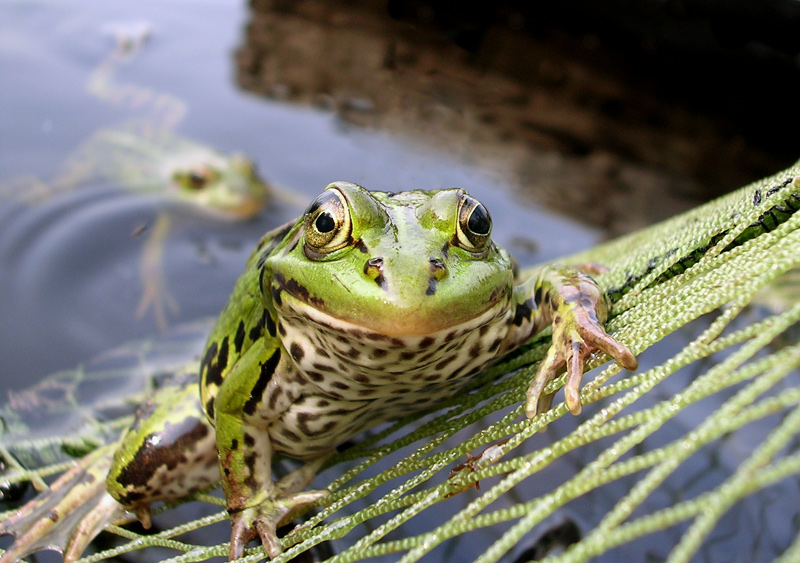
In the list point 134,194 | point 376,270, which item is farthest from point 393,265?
point 134,194

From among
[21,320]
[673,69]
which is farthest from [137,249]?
[673,69]

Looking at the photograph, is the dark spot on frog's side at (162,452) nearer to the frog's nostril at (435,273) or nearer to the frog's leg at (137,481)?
the frog's leg at (137,481)

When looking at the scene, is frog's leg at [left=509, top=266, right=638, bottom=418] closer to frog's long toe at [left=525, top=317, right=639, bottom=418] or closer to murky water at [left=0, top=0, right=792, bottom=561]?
frog's long toe at [left=525, top=317, right=639, bottom=418]

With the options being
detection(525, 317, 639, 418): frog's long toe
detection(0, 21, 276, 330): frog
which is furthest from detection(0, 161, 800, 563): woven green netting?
detection(0, 21, 276, 330): frog

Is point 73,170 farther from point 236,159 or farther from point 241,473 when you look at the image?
point 241,473

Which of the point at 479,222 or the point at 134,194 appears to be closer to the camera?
the point at 479,222

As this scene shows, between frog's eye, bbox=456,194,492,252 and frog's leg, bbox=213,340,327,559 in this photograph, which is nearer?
frog's eye, bbox=456,194,492,252

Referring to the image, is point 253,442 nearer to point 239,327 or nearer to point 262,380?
point 262,380
